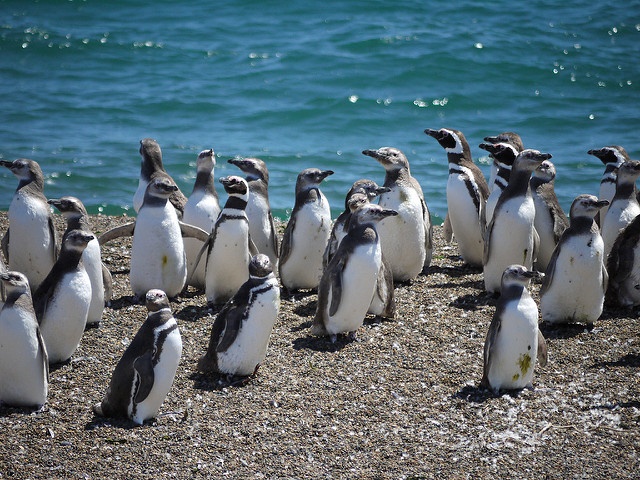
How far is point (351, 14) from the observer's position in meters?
23.0

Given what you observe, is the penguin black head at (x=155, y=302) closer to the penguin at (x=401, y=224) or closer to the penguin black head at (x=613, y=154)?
the penguin at (x=401, y=224)

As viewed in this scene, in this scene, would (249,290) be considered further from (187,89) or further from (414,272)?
(187,89)

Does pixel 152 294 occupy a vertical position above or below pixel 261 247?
above

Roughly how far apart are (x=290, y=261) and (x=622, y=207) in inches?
121

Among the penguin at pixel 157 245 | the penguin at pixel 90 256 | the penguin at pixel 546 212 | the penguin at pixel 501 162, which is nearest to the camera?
the penguin at pixel 90 256

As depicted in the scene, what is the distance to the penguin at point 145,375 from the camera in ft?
19.0

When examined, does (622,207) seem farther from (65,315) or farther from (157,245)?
(65,315)

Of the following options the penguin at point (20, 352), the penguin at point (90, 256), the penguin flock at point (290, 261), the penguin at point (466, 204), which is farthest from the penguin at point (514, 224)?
the penguin at point (20, 352)

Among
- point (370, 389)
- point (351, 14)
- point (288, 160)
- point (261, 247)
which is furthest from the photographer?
point (351, 14)

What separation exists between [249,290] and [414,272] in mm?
2687

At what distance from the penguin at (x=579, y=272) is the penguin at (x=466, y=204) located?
5.70ft

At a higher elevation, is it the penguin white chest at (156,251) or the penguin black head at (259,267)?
the penguin black head at (259,267)

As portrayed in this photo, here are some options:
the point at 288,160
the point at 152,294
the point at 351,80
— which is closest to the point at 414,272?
the point at 152,294

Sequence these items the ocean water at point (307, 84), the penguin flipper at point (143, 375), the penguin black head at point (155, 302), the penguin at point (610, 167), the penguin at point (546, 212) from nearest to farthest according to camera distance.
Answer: the penguin flipper at point (143, 375), the penguin black head at point (155, 302), the penguin at point (546, 212), the penguin at point (610, 167), the ocean water at point (307, 84)
